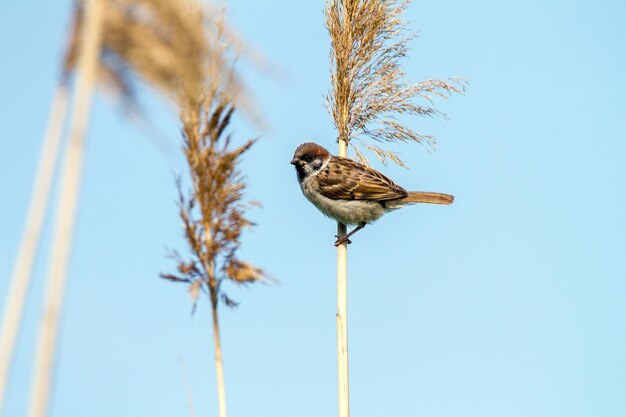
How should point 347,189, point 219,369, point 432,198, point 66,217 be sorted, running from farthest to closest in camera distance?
point 432,198 < point 347,189 < point 219,369 < point 66,217

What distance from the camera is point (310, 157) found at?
6.98 m

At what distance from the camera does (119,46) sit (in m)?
2.10

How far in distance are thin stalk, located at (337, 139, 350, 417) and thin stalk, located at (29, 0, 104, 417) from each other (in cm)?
239

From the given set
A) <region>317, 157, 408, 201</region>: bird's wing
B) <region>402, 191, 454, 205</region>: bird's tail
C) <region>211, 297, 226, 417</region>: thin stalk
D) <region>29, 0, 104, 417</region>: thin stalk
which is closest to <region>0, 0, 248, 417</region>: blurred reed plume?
<region>29, 0, 104, 417</region>: thin stalk

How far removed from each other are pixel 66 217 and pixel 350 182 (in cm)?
513

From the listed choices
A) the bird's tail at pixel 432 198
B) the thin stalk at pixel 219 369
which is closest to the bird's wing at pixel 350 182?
the bird's tail at pixel 432 198

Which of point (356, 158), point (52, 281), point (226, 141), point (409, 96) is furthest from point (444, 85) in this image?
point (52, 281)

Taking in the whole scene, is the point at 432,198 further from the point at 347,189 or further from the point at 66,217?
the point at 66,217

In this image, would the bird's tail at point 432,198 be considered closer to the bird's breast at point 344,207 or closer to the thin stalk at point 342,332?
the bird's breast at point 344,207

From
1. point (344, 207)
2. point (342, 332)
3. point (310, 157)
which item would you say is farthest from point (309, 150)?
point (342, 332)

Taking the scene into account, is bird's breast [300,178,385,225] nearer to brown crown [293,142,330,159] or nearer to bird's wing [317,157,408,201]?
bird's wing [317,157,408,201]

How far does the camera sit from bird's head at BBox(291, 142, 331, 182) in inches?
274

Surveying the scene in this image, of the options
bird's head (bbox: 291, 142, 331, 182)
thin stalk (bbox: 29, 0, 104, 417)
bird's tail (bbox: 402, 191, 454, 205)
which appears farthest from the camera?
bird's tail (bbox: 402, 191, 454, 205)

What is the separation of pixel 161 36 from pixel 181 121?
3.95 feet
